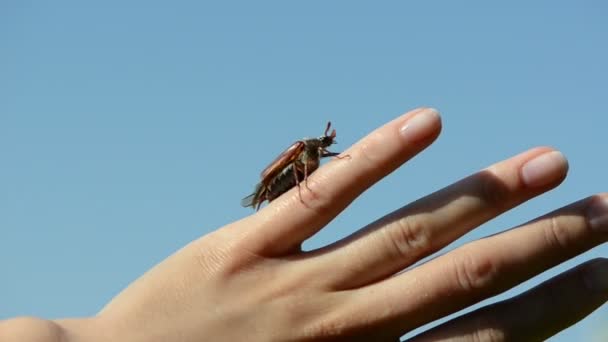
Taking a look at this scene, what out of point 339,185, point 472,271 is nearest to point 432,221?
point 472,271

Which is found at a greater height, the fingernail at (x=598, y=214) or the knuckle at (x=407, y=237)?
the knuckle at (x=407, y=237)

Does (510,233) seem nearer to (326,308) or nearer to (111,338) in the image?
(326,308)

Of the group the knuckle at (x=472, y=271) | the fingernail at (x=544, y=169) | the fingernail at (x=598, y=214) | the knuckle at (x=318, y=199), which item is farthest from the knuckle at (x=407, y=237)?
the fingernail at (x=598, y=214)

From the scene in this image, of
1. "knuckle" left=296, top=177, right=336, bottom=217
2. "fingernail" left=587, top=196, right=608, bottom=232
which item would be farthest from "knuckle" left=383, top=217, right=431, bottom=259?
"fingernail" left=587, top=196, right=608, bottom=232

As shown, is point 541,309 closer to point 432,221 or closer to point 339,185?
point 432,221

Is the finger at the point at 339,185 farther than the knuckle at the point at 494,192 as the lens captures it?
No

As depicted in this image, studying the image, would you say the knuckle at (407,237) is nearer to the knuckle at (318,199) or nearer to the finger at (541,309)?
the knuckle at (318,199)

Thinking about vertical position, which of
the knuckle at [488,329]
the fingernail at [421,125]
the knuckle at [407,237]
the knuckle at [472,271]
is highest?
the fingernail at [421,125]

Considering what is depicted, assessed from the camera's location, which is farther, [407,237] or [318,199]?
[407,237]
